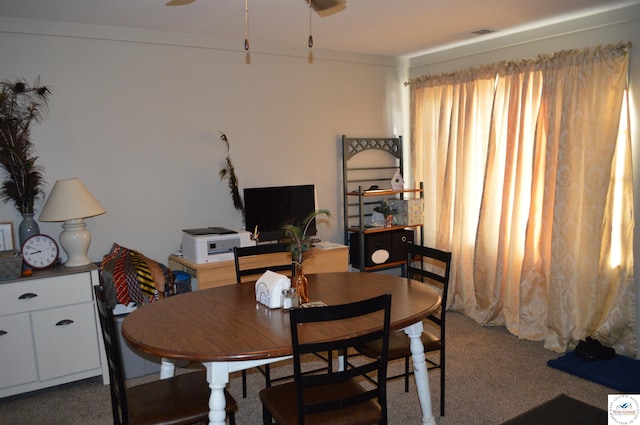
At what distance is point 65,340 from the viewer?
11.1ft

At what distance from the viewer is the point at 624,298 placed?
145 inches

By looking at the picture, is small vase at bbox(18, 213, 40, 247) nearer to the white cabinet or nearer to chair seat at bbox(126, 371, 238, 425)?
the white cabinet

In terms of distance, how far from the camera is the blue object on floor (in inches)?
129

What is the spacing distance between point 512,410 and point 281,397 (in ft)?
5.13

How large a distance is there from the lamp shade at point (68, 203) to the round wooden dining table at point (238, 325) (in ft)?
3.99

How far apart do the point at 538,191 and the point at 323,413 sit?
285 cm

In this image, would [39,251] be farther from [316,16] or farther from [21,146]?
[316,16]

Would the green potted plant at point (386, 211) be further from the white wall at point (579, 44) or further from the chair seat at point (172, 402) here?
the chair seat at point (172, 402)

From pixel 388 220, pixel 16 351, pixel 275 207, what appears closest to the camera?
pixel 16 351

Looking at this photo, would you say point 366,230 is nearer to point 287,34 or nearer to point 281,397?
point 287,34

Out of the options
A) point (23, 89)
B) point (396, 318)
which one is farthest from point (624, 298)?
point (23, 89)

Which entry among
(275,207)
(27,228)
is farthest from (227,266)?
(27,228)

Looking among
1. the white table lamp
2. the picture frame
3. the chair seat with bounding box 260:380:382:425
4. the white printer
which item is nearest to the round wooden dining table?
the chair seat with bounding box 260:380:382:425

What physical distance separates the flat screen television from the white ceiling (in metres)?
1.25
